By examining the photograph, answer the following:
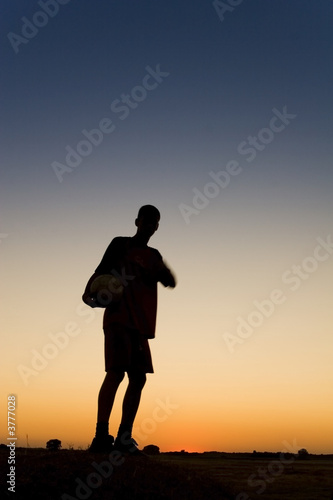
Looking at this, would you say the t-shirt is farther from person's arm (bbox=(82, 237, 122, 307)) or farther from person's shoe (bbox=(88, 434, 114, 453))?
person's shoe (bbox=(88, 434, 114, 453))

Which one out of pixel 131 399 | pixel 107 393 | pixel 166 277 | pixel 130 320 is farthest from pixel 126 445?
pixel 166 277

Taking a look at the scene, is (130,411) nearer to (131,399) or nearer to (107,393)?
(131,399)

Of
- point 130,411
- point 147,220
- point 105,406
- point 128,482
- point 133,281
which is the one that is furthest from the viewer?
point 147,220

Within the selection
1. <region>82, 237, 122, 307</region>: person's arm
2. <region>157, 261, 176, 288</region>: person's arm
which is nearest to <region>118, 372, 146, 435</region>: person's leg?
<region>82, 237, 122, 307</region>: person's arm

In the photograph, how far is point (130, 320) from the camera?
6.41 meters

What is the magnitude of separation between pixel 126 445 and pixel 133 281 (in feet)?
5.81

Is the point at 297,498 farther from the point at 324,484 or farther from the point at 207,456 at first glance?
the point at 207,456

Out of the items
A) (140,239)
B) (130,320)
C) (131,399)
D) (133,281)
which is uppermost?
(140,239)

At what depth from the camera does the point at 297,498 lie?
579 centimetres

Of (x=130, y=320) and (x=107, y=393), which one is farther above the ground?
(x=130, y=320)

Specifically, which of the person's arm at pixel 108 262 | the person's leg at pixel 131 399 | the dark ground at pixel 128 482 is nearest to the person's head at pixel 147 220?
the person's arm at pixel 108 262

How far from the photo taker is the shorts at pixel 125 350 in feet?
20.5

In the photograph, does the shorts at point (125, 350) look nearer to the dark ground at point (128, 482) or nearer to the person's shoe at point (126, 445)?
the person's shoe at point (126, 445)

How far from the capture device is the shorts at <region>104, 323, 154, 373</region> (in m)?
6.26
